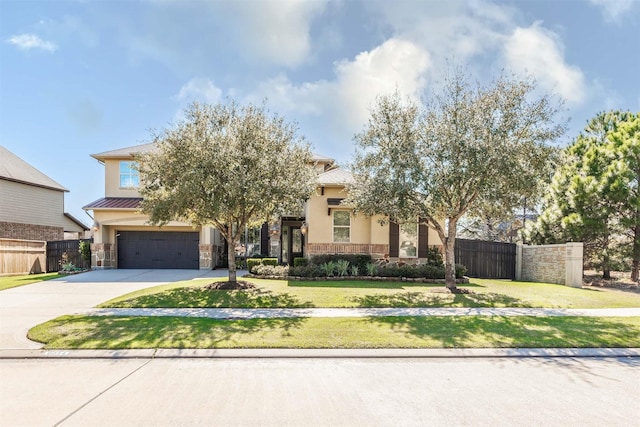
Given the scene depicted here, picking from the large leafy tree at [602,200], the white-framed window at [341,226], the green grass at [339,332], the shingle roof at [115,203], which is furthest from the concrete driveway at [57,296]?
the large leafy tree at [602,200]

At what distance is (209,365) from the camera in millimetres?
6004

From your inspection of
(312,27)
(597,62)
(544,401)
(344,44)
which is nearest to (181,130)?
(312,27)

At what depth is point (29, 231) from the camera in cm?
2409

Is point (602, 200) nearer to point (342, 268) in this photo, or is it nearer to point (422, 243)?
point (422, 243)

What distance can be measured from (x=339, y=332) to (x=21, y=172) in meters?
27.0

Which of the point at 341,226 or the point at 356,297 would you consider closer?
the point at 356,297

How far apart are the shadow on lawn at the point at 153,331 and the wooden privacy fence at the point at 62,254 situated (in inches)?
536

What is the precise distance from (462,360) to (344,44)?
12860mm

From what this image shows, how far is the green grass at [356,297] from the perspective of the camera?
1045 centimetres

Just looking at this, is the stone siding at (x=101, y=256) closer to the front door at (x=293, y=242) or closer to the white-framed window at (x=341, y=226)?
the front door at (x=293, y=242)

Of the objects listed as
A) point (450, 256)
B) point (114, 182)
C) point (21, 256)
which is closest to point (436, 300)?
point (450, 256)

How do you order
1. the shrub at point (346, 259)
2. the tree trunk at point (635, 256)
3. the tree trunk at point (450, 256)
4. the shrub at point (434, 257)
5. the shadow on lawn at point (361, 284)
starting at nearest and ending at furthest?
the tree trunk at point (450, 256)
the shadow on lawn at point (361, 284)
the tree trunk at point (635, 256)
the shrub at point (346, 259)
the shrub at point (434, 257)

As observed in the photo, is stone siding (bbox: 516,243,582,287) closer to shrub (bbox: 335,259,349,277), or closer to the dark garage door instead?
shrub (bbox: 335,259,349,277)

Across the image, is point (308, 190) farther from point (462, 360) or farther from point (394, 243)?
point (462, 360)
